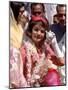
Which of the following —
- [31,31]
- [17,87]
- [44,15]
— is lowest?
[17,87]

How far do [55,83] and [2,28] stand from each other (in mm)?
548

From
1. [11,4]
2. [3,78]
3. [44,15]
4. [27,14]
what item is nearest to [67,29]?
[44,15]

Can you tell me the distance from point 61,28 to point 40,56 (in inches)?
10.2

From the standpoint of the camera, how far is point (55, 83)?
1.79 metres

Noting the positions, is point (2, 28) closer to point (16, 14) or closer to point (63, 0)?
point (16, 14)

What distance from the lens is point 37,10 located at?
69.4 inches

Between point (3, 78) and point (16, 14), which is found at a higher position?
point (16, 14)

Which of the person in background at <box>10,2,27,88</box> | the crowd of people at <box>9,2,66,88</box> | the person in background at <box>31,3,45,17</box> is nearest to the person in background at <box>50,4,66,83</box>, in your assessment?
the crowd of people at <box>9,2,66,88</box>

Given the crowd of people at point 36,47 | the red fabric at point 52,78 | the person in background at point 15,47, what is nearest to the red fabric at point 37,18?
the crowd of people at point 36,47

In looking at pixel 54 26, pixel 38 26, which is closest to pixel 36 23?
pixel 38 26

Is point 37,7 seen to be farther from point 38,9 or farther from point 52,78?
point 52,78

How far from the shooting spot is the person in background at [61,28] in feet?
5.90

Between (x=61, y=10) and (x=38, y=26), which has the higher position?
(x=61, y=10)

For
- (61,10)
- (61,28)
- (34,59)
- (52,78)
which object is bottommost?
(52,78)
